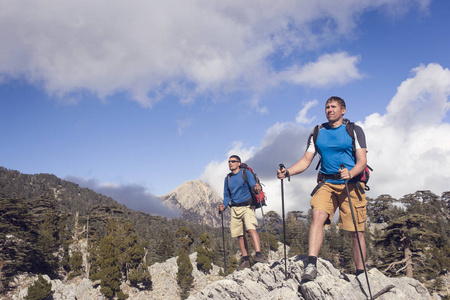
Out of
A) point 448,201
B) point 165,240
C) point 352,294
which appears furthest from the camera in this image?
point 448,201

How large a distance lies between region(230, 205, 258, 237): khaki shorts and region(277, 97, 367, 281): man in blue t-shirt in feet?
9.63

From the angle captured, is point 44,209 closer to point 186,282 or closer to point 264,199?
point 186,282

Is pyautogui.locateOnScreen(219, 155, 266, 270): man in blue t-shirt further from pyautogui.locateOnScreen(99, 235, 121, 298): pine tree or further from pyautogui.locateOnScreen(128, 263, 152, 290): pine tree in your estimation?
pyautogui.locateOnScreen(128, 263, 152, 290): pine tree

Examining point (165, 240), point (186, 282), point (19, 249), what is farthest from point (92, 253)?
point (165, 240)

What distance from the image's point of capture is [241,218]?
8.25 meters

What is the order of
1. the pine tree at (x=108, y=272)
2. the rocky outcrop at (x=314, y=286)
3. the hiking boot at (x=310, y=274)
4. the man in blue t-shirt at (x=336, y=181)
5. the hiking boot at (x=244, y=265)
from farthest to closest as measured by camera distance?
the pine tree at (x=108, y=272), the hiking boot at (x=244, y=265), the man in blue t-shirt at (x=336, y=181), the hiking boot at (x=310, y=274), the rocky outcrop at (x=314, y=286)

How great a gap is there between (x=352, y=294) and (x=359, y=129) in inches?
106

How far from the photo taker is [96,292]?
41.2 meters

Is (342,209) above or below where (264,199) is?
below

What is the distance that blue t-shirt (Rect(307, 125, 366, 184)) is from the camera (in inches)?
202

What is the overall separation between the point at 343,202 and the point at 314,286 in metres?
1.56

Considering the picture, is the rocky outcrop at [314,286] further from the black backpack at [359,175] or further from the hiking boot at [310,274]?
the black backpack at [359,175]

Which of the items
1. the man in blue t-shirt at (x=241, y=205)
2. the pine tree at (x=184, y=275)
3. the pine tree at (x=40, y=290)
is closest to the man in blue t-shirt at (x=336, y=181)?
the man in blue t-shirt at (x=241, y=205)

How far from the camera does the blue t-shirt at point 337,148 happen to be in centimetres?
514
